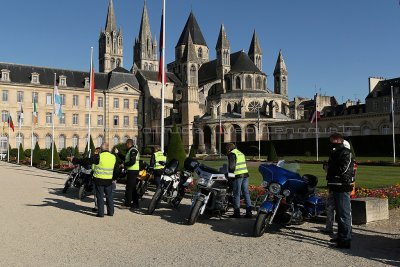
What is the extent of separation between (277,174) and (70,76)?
5527 centimetres

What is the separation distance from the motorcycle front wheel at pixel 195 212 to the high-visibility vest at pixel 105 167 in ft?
6.83

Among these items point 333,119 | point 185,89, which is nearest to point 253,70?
point 185,89

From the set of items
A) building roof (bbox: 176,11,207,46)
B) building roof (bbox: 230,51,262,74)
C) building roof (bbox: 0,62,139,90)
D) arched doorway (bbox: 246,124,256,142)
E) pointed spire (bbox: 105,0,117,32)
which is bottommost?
arched doorway (bbox: 246,124,256,142)

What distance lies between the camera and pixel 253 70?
209ft

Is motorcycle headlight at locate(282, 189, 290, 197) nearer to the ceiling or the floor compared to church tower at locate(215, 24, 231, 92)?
nearer to the floor

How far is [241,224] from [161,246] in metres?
1.96

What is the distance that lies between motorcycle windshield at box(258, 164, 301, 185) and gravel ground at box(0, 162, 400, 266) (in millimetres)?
808

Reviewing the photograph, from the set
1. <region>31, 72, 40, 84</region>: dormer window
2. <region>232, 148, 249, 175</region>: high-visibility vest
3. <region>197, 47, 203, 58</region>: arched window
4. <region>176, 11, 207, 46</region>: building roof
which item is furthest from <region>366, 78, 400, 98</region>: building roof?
<region>232, 148, 249, 175</region>: high-visibility vest

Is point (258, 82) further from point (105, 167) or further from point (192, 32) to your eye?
point (105, 167)

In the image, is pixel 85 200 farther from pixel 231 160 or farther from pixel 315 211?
pixel 315 211

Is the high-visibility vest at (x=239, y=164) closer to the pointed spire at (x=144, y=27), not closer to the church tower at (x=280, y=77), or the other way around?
the church tower at (x=280, y=77)

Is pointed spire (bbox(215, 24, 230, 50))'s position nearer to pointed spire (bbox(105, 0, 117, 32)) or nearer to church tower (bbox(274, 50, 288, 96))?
church tower (bbox(274, 50, 288, 96))

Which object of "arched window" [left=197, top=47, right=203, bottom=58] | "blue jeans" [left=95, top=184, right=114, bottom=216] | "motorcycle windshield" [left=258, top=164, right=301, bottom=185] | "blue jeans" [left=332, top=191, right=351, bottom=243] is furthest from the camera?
"arched window" [left=197, top=47, right=203, bottom=58]

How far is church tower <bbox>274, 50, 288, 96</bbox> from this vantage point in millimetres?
68312
